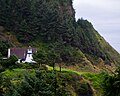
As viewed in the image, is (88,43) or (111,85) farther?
(88,43)

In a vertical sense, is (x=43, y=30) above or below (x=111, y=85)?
above

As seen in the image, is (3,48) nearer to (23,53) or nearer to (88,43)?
(23,53)

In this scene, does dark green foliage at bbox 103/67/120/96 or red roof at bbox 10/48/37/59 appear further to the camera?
red roof at bbox 10/48/37/59

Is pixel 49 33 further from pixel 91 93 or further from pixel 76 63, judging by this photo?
pixel 91 93

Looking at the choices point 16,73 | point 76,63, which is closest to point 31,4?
point 76,63

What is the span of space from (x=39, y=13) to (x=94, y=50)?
1941 centimetres

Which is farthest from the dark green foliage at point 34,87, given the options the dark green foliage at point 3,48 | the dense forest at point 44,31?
the dense forest at point 44,31

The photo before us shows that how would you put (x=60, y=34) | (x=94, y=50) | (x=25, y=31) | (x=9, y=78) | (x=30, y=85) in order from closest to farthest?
(x=30, y=85) → (x=9, y=78) → (x=25, y=31) → (x=60, y=34) → (x=94, y=50)

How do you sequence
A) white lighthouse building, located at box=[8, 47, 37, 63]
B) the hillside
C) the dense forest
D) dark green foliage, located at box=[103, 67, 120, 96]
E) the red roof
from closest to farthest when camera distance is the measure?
dark green foliage, located at box=[103, 67, 120, 96] → white lighthouse building, located at box=[8, 47, 37, 63] → the red roof → the dense forest → the hillside

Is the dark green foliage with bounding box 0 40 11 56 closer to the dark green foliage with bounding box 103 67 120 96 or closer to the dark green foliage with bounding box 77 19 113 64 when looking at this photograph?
the dark green foliage with bounding box 77 19 113 64

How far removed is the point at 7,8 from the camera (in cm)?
8800

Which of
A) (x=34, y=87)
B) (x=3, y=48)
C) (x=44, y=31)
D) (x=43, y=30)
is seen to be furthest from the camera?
(x=44, y=31)

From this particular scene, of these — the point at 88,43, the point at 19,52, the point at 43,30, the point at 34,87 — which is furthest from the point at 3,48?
the point at 34,87

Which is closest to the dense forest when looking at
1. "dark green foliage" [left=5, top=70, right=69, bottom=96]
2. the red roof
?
the red roof
